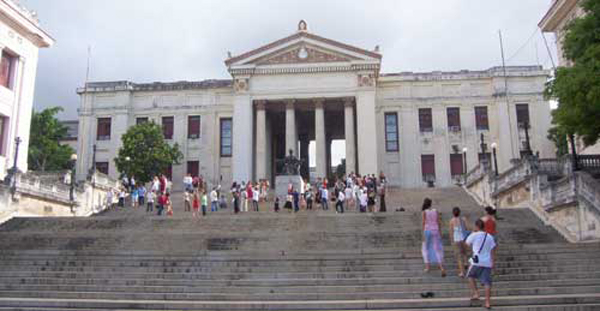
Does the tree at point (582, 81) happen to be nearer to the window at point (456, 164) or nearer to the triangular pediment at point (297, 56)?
the window at point (456, 164)

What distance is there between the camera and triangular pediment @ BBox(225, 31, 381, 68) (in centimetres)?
4122

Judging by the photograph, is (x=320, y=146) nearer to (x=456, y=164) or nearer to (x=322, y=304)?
(x=456, y=164)

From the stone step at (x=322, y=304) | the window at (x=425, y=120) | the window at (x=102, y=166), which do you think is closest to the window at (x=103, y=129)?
the window at (x=102, y=166)

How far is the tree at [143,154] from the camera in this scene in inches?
1507

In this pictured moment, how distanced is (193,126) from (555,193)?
1317 inches

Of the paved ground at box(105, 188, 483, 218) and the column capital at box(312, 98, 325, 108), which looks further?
the column capital at box(312, 98, 325, 108)

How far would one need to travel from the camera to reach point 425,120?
4372cm

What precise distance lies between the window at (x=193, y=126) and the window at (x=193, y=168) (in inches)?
90.8

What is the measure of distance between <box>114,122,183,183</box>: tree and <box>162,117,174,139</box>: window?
18.8 ft

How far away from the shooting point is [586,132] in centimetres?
1489

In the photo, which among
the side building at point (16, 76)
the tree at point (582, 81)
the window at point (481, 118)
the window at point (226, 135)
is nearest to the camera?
the tree at point (582, 81)

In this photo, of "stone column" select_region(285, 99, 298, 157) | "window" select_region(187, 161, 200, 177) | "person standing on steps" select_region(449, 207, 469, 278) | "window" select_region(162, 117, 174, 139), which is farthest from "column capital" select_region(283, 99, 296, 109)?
"person standing on steps" select_region(449, 207, 469, 278)

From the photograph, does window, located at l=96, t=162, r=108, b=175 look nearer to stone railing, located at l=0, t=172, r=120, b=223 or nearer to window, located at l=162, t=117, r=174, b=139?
window, located at l=162, t=117, r=174, b=139

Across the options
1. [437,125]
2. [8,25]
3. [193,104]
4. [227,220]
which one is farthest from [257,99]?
[227,220]
